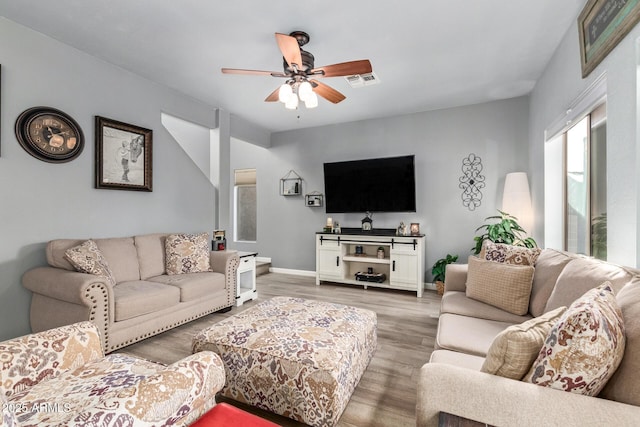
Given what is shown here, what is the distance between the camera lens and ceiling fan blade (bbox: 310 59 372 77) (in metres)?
2.20

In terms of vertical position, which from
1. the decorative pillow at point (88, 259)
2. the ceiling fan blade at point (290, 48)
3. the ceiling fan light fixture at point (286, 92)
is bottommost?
the decorative pillow at point (88, 259)

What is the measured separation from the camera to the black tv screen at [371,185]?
4.46 metres

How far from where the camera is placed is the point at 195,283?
2998mm

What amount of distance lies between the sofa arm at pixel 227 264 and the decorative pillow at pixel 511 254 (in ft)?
8.41

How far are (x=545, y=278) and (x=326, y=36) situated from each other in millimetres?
2450

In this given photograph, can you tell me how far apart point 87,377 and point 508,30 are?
3.53 meters

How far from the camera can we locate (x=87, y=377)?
1.26 m

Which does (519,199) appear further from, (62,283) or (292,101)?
(62,283)

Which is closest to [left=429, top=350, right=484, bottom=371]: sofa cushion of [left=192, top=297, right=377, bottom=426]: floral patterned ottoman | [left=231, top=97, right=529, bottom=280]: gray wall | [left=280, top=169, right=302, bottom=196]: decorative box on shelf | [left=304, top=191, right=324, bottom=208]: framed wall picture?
[left=192, top=297, right=377, bottom=426]: floral patterned ottoman

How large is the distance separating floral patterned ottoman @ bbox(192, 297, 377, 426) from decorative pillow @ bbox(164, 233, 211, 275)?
4.97 ft

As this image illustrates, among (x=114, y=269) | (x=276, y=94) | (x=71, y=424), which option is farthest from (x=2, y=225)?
(x=71, y=424)

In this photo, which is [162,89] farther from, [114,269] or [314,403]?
[314,403]

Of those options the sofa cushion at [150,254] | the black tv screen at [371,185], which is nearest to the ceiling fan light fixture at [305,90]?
the sofa cushion at [150,254]

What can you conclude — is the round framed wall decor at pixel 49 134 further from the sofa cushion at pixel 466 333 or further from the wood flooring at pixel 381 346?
the sofa cushion at pixel 466 333
